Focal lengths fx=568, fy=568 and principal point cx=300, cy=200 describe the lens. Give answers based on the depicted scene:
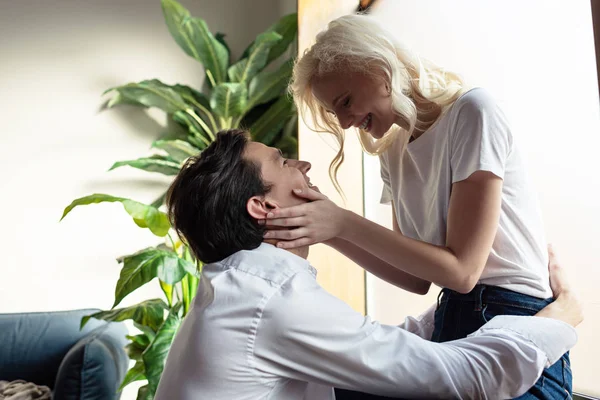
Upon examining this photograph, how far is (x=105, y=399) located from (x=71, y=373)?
0.17 meters

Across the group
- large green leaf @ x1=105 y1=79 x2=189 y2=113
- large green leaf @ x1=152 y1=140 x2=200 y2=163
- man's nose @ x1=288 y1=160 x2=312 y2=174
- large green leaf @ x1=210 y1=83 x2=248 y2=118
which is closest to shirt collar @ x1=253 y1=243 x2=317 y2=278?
man's nose @ x1=288 y1=160 x2=312 y2=174

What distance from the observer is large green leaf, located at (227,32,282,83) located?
10.5 feet

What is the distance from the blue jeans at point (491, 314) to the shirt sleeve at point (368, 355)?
16 cm

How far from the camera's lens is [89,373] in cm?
226

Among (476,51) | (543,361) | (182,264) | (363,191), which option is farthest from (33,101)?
(543,361)

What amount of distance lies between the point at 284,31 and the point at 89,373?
2083 millimetres

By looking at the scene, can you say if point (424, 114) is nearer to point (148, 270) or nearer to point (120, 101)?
point (148, 270)

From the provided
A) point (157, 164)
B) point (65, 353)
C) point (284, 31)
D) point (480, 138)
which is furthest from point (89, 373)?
point (284, 31)

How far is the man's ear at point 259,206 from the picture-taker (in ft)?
3.63

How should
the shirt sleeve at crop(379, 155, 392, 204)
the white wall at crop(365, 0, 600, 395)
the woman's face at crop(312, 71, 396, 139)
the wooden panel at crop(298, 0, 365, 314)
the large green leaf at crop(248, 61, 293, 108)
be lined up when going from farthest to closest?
the large green leaf at crop(248, 61, 293, 108)
the wooden panel at crop(298, 0, 365, 314)
the shirt sleeve at crop(379, 155, 392, 204)
the white wall at crop(365, 0, 600, 395)
the woman's face at crop(312, 71, 396, 139)

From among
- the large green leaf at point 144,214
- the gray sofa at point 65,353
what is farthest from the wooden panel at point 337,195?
the gray sofa at point 65,353

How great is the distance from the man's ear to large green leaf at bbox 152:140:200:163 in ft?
7.20

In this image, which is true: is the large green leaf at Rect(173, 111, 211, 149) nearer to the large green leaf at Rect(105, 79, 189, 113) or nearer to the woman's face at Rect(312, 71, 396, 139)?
the large green leaf at Rect(105, 79, 189, 113)

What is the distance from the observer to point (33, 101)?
3465 millimetres
